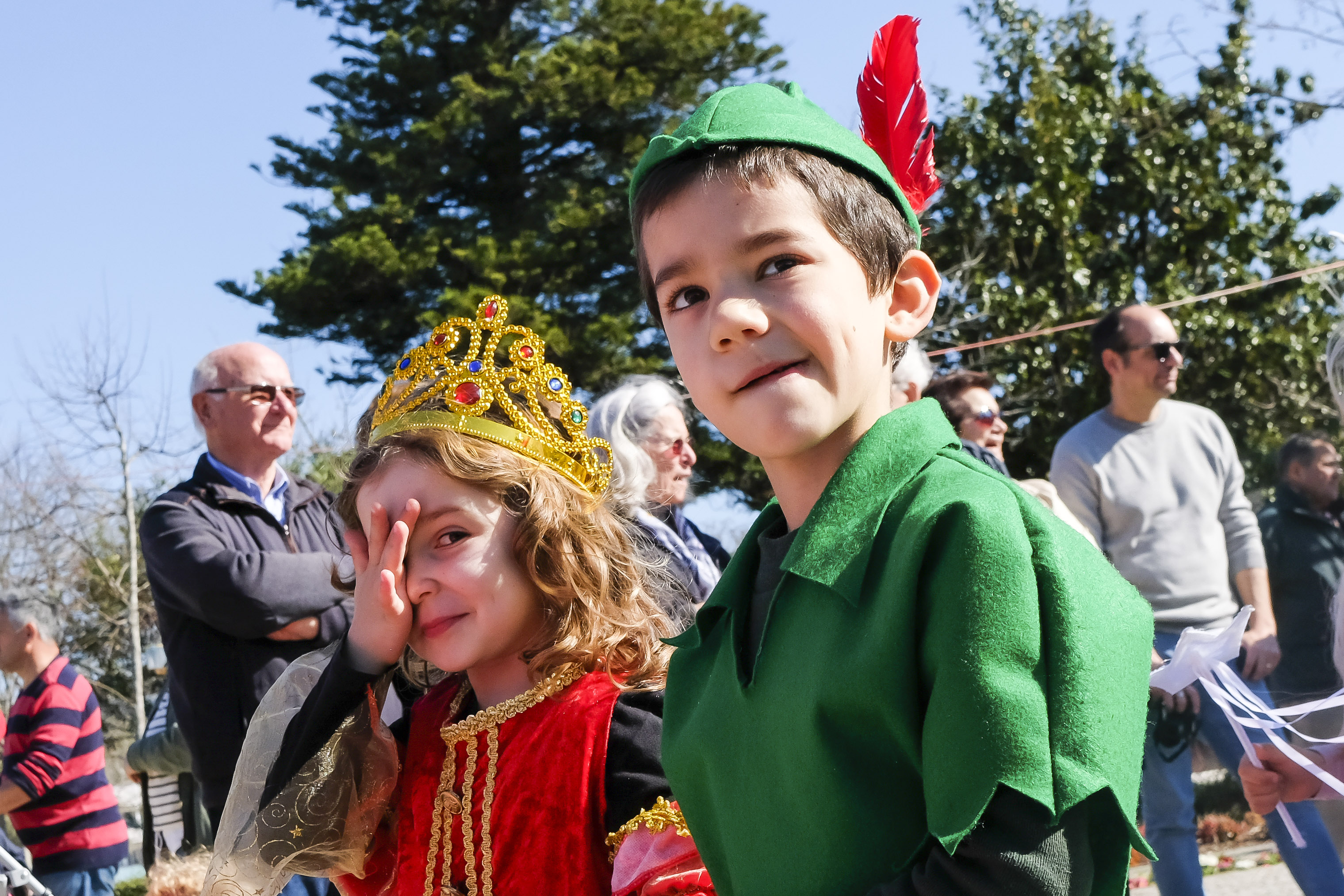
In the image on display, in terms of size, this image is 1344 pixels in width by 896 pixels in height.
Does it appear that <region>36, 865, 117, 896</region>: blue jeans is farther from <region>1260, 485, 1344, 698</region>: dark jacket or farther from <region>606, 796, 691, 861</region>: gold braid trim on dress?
<region>1260, 485, 1344, 698</region>: dark jacket

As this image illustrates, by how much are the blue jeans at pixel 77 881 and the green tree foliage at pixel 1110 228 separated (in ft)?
29.4

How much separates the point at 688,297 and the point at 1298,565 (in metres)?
4.04

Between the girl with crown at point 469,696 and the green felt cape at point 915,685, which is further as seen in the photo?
the girl with crown at point 469,696

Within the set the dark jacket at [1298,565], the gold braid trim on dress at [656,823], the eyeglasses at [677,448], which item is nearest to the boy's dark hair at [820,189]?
the gold braid trim on dress at [656,823]

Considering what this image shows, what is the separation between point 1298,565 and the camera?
179 inches

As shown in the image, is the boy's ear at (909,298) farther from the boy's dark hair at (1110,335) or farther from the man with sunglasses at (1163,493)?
the boy's dark hair at (1110,335)

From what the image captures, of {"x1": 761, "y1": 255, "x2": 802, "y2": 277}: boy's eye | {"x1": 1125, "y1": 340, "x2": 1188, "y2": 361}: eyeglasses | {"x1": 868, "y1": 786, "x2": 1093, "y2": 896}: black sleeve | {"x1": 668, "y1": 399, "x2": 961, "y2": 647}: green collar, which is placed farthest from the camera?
{"x1": 1125, "y1": 340, "x2": 1188, "y2": 361}: eyeglasses

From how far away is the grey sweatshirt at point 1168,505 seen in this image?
450 cm

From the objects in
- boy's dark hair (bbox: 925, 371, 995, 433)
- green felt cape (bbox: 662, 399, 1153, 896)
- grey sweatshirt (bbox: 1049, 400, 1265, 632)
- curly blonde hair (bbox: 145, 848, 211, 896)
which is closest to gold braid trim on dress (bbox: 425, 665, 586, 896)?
green felt cape (bbox: 662, 399, 1153, 896)

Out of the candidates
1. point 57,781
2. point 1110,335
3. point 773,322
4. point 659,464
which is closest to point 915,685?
point 773,322

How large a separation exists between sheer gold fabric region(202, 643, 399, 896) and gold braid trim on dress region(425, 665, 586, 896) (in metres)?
0.12

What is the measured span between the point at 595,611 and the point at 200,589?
1.84 metres

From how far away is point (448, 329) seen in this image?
237cm

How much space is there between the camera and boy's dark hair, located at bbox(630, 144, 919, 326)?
1241 mm
